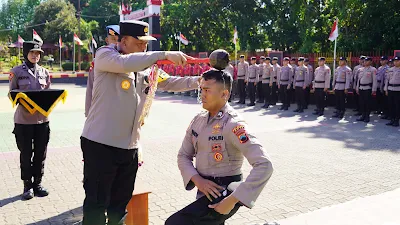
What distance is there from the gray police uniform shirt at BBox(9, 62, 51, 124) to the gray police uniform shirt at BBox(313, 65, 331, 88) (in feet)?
33.4

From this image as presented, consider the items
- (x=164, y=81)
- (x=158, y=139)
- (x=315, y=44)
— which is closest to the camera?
(x=164, y=81)

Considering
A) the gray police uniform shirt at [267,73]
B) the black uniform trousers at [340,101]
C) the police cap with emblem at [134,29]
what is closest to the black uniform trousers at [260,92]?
the gray police uniform shirt at [267,73]

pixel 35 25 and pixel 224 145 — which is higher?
pixel 35 25

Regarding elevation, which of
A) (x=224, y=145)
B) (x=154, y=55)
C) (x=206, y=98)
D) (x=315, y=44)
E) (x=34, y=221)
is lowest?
(x=34, y=221)

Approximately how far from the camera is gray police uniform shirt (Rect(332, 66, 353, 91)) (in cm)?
1246

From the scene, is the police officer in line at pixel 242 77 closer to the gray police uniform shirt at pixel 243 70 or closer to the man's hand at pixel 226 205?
the gray police uniform shirt at pixel 243 70

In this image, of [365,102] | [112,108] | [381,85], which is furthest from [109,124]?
[381,85]

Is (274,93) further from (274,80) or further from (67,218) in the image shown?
(67,218)

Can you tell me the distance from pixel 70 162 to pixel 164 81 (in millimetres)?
3884

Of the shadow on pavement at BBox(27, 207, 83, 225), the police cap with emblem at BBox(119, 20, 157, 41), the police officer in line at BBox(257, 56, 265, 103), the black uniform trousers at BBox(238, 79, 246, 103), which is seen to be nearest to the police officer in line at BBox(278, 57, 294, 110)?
the police officer in line at BBox(257, 56, 265, 103)

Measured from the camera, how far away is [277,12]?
26.8m

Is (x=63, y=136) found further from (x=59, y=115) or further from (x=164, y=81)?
(x=164, y=81)

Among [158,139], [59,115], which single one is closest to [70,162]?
[158,139]

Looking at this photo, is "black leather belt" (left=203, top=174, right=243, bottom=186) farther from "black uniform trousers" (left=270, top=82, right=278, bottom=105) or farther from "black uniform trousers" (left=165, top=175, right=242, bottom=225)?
"black uniform trousers" (left=270, top=82, right=278, bottom=105)
